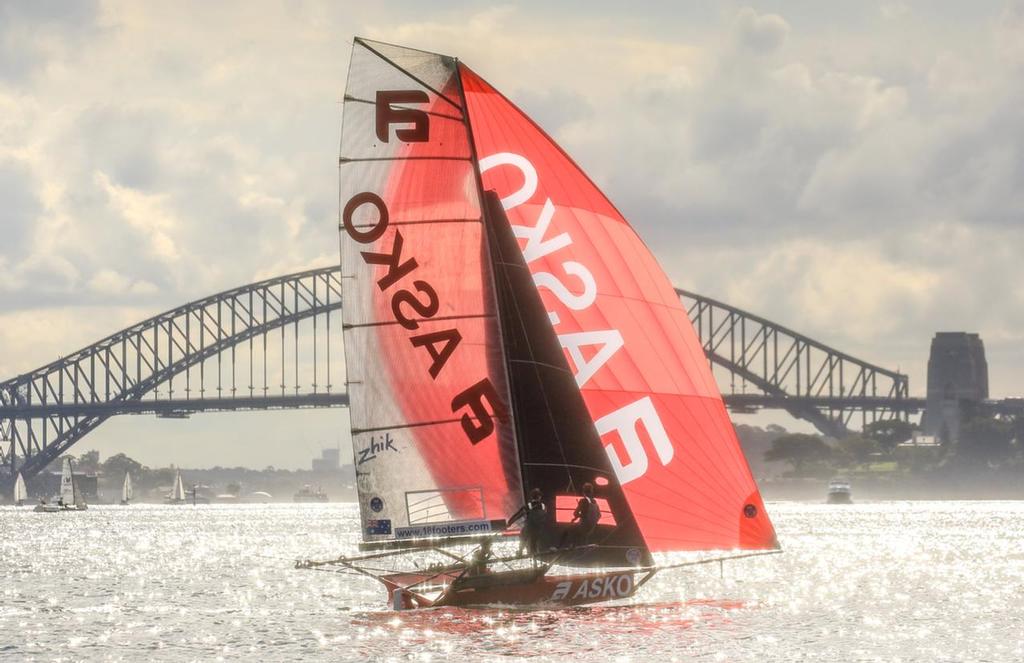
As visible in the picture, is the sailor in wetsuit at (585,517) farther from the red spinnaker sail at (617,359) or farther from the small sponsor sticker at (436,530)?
the small sponsor sticker at (436,530)

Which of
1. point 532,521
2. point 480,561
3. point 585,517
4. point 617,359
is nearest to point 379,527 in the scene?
point 480,561

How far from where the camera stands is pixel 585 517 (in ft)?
76.7

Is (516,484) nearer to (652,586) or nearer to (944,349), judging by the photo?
(652,586)

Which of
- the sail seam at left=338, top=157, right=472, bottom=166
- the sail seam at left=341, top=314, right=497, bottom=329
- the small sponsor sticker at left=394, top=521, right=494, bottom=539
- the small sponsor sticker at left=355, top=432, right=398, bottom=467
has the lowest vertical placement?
the small sponsor sticker at left=394, top=521, right=494, bottom=539

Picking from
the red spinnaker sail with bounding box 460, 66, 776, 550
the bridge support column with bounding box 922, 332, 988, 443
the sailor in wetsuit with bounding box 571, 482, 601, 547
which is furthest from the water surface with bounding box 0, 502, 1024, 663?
the bridge support column with bounding box 922, 332, 988, 443

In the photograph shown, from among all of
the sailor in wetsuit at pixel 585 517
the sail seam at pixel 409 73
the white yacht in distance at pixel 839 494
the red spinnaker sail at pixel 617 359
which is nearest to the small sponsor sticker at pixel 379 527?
the sailor in wetsuit at pixel 585 517

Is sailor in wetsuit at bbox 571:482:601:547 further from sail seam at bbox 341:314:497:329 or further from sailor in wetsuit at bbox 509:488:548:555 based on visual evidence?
sail seam at bbox 341:314:497:329

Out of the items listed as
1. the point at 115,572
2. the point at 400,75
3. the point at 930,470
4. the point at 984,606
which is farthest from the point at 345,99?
the point at 930,470

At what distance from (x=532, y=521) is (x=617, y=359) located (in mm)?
2599

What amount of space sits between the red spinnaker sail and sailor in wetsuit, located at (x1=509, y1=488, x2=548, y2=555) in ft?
4.49

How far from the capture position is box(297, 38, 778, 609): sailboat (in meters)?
23.2

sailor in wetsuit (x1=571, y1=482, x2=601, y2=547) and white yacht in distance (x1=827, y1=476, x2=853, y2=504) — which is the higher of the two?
white yacht in distance (x1=827, y1=476, x2=853, y2=504)

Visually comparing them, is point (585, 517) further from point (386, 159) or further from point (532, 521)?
point (386, 159)

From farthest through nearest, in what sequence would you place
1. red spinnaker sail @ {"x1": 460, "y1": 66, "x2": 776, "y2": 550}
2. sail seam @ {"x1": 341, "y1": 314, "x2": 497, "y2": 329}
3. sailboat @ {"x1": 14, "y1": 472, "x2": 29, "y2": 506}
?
sailboat @ {"x1": 14, "y1": 472, "x2": 29, "y2": 506}, red spinnaker sail @ {"x1": 460, "y1": 66, "x2": 776, "y2": 550}, sail seam @ {"x1": 341, "y1": 314, "x2": 497, "y2": 329}
